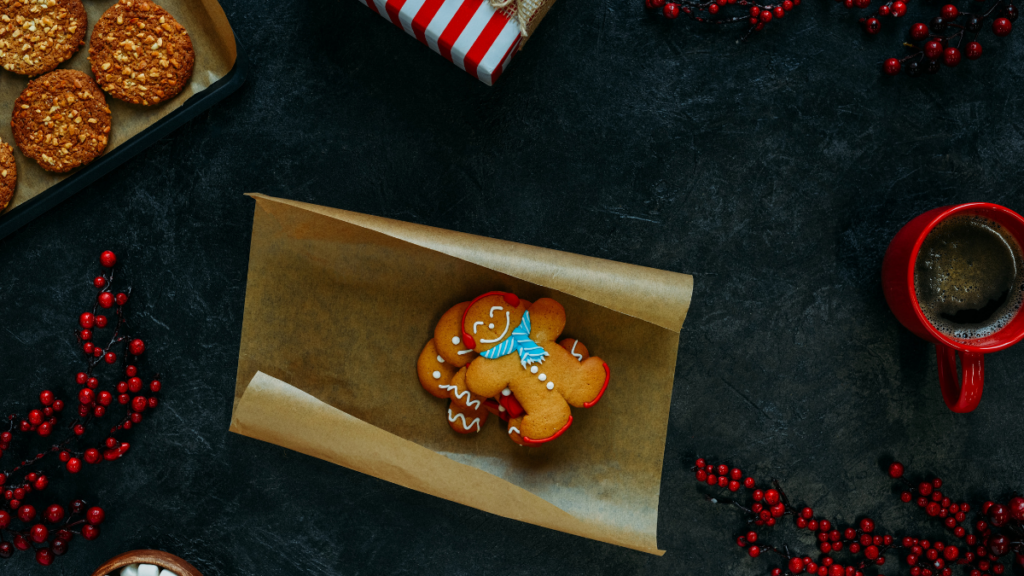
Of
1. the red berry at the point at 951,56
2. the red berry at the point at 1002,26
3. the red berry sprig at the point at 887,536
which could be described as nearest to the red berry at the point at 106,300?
the red berry sprig at the point at 887,536

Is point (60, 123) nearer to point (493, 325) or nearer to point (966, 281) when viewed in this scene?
point (493, 325)

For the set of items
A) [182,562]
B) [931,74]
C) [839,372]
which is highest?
[931,74]

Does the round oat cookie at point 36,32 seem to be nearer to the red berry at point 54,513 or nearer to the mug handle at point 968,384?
the red berry at point 54,513

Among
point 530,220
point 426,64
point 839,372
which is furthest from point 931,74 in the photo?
point 426,64

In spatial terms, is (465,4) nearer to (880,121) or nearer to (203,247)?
(203,247)

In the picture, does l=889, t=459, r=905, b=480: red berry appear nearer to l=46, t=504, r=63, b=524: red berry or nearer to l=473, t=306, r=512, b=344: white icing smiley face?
l=473, t=306, r=512, b=344: white icing smiley face

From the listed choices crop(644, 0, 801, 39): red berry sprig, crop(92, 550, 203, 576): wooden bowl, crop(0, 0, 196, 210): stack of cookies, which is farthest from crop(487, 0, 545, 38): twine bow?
crop(92, 550, 203, 576): wooden bowl

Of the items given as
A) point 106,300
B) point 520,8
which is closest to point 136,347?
point 106,300
